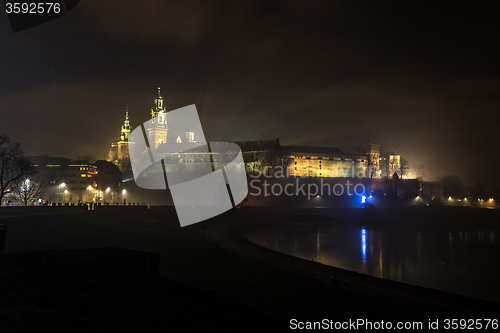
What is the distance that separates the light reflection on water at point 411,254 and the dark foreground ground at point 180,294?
814 cm

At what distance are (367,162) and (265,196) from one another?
79.3m

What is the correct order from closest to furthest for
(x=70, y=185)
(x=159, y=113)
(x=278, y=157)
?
(x=70, y=185)
(x=278, y=157)
(x=159, y=113)

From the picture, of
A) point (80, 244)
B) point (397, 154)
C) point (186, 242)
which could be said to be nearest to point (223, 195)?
point (186, 242)

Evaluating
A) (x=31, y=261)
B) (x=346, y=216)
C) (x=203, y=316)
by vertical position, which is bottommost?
(x=346, y=216)

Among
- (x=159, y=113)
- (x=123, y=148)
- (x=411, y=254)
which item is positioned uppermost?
(x=159, y=113)

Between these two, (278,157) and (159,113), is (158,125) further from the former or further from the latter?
(278,157)

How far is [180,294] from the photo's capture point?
10016 mm

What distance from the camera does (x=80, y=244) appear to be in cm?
2005

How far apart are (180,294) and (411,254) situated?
94.1 feet

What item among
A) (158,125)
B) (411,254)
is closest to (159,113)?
(158,125)

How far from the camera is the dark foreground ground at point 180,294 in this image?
7.49 m

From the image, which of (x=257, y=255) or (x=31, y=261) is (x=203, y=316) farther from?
(x=257, y=255)

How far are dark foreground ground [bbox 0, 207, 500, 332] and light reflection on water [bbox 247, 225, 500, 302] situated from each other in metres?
8.14

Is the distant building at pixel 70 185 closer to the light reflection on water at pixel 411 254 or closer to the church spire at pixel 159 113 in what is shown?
→ the light reflection on water at pixel 411 254
